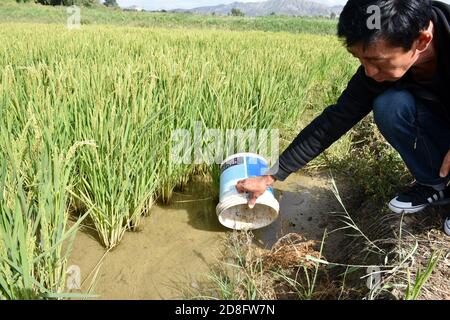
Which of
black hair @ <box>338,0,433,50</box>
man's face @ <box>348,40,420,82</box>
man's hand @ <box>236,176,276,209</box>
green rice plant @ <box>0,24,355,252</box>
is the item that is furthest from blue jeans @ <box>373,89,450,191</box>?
green rice plant @ <box>0,24,355,252</box>

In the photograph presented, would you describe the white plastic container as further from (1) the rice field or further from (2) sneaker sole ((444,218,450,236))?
(2) sneaker sole ((444,218,450,236))

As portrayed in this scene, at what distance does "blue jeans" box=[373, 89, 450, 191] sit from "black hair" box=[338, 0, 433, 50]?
1.54 ft

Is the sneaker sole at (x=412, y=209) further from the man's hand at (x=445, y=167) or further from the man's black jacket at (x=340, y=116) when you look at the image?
the man's black jacket at (x=340, y=116)

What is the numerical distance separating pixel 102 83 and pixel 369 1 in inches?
58.8

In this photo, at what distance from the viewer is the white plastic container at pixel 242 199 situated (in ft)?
5.36

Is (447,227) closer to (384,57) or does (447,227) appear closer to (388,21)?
(384,57)

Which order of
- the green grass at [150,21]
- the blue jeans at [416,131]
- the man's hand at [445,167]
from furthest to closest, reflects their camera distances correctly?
1. the green grass at [150,21]
2. the blue jeans at [416,131]
3. the man's hand at [445,167]

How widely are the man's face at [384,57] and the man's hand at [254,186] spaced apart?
2.09 ft

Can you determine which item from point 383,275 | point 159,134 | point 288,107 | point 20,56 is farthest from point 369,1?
point 20,56

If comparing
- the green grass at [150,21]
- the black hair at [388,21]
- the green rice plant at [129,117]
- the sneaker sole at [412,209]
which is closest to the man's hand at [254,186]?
the green rice plant at [129,117]

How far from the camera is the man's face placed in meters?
1.11

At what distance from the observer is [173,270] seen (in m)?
1.55

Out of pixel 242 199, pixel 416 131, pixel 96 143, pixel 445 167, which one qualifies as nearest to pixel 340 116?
pixel 416 131
